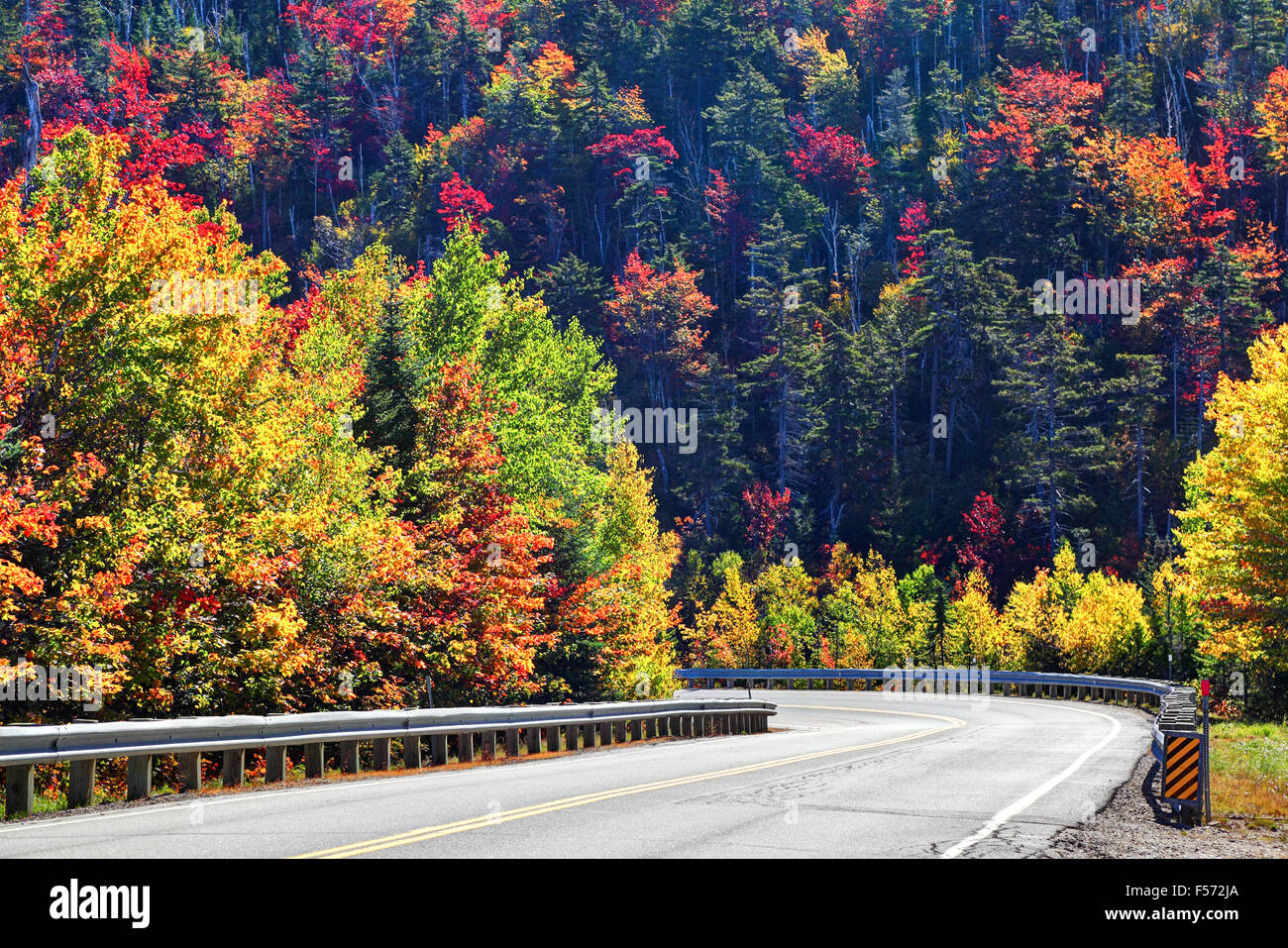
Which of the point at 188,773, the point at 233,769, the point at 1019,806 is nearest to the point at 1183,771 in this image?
the point at 1019,806

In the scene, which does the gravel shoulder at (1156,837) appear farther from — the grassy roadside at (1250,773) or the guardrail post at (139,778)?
the guardrail post at (139,778)

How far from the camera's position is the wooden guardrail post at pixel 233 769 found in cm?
1420

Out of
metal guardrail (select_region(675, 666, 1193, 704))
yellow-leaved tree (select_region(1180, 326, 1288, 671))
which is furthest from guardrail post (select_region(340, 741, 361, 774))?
metal guardrail (select_region(675, 666, 1193, 704))

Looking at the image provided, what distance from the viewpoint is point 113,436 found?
21188 mm

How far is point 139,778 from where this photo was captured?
42.2ft

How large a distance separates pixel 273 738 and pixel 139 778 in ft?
5.83

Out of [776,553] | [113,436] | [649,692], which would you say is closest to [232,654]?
[113,436]

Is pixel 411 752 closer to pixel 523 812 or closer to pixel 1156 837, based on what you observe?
pixel 523 812

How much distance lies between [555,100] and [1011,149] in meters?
41.7

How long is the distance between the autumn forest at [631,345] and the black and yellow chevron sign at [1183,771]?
1396 centimetres

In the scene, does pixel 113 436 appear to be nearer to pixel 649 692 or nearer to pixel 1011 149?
pixel 649 692

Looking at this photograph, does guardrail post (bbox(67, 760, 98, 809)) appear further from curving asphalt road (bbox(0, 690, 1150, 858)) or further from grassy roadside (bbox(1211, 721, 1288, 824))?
grassy roadside (bbox(1211, 721, 1288, 824))

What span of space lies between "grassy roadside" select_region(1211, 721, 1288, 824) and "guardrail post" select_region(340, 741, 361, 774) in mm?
10406

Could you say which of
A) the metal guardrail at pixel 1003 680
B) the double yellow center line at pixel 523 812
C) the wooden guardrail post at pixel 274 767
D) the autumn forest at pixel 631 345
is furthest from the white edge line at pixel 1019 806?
the metal guardrail at pixel 1003 680
